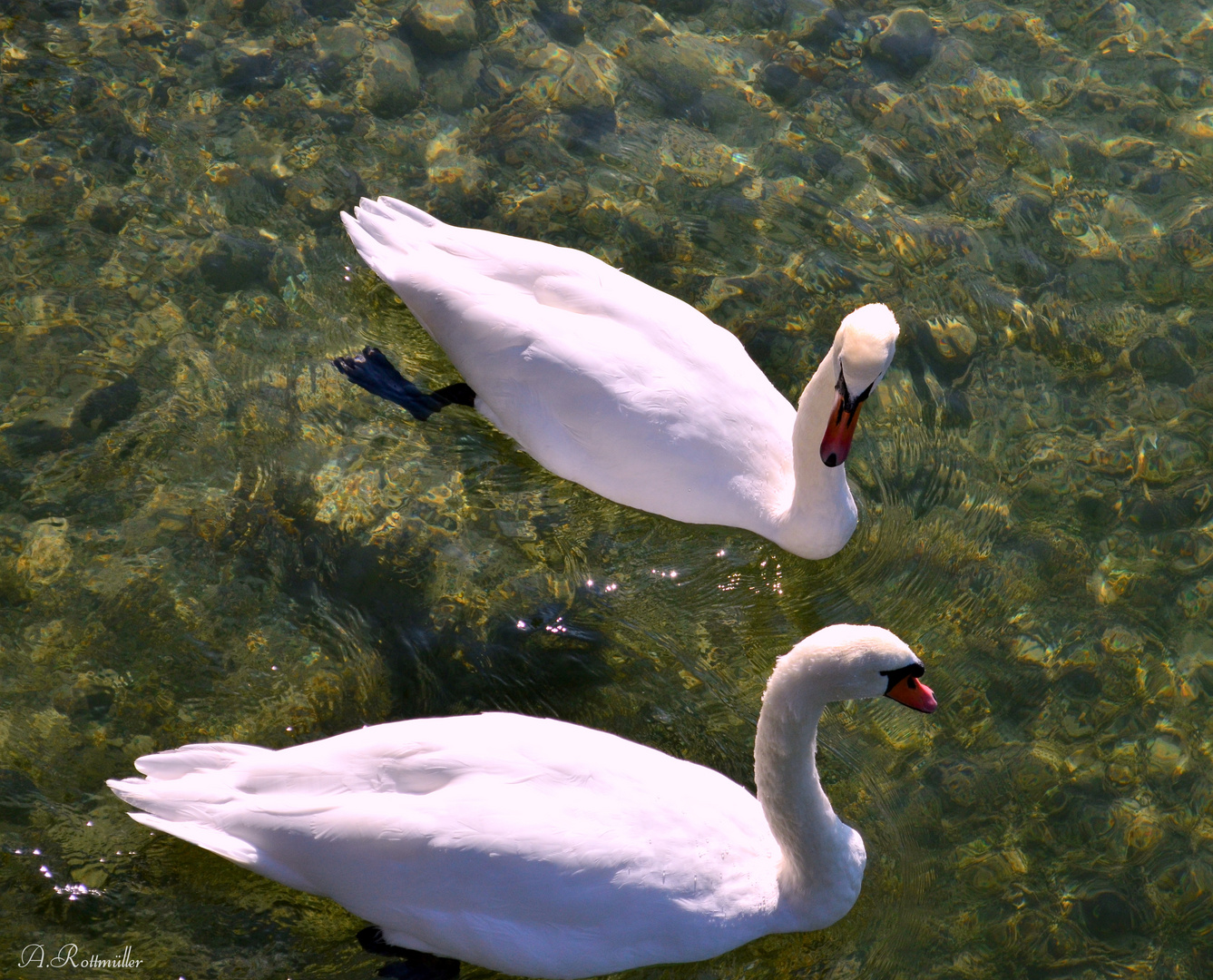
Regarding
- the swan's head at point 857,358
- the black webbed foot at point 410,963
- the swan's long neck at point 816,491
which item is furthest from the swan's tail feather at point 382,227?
the black webbed foot at point 410,963

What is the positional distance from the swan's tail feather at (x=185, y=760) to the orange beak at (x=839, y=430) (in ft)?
8.11

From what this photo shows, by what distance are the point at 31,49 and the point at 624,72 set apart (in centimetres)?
345

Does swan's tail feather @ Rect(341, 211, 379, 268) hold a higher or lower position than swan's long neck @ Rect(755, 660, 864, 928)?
higher

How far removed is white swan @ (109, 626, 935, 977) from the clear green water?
1.25 ft

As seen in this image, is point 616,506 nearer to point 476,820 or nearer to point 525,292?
point 525,292

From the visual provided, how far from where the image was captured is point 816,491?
512 centimetres

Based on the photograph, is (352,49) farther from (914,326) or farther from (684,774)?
(684,774)

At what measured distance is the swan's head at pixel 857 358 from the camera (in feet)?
15.1

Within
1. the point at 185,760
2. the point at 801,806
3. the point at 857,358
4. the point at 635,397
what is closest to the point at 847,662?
the point at 801,806

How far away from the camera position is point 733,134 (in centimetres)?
713

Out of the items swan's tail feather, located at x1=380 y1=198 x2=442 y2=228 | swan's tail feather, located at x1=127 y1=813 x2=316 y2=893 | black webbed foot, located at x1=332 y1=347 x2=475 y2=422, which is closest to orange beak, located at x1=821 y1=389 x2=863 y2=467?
black webbed foot, located at x1=332 y1=347 x2=475 y2=422

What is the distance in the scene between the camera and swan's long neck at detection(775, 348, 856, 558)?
4.90m

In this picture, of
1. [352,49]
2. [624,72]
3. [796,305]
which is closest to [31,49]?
[352,49]

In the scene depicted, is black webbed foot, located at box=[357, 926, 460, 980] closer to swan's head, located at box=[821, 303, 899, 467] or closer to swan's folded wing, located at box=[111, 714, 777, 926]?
swan's folded wing, located at box=[111, 714, 777, 926]
